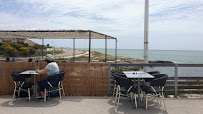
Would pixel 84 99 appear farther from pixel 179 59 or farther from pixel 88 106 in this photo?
pixel 179 59

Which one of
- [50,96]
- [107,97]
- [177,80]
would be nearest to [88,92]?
[107,97]

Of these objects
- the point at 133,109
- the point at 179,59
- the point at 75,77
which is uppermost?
the point at 75,77

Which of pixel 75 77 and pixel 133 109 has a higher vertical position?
pixel 75 77

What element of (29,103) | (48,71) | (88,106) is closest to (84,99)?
(88,106)

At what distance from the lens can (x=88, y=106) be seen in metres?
4.80

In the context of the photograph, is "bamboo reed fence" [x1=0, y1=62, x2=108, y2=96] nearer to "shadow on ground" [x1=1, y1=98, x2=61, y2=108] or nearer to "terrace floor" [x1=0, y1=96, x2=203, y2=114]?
"terrace floor" [x1=0, y1=96, x2=203, y2=114]

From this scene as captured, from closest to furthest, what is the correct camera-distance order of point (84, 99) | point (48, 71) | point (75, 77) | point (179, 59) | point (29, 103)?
point (29, 103), point (48, 71), point (84, 99), point (75, 77), point (179, 59)

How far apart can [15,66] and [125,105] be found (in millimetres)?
3397

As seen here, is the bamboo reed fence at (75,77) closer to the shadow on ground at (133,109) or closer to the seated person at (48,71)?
the seated person at (48,71)

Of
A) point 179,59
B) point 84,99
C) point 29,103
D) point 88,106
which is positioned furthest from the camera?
point 179,59

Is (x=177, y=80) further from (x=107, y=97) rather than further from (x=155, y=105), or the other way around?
(x=107, y=97)

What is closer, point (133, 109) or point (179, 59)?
point (133, 109)

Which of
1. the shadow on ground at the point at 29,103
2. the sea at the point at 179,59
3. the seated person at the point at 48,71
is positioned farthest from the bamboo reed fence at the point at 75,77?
the sea at the point at 179,59

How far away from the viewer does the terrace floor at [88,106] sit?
443 cm
